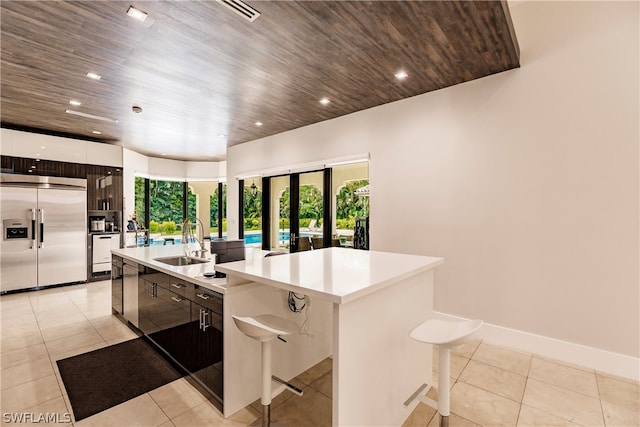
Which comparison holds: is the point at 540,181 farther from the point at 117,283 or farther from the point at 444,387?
the point at 117,283

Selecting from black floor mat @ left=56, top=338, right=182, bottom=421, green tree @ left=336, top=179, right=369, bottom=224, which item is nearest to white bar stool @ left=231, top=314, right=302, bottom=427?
black floor mat @ left=56, top=338, right=182, bottom=421

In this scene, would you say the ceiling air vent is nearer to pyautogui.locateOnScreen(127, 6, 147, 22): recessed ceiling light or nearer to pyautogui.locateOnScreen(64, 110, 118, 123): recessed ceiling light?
pyautogui.locateOnScreen(127, 6, 147, 22): recessed ceiling light

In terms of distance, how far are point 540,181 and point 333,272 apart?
2.41m

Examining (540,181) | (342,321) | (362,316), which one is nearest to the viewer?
(342,321)

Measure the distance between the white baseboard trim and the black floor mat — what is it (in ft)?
8.82

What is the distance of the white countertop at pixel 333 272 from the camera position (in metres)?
1.53

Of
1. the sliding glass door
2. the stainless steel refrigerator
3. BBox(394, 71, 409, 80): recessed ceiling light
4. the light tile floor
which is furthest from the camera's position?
the stainless steel refrigerator

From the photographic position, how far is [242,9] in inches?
84.0

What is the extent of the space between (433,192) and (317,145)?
7.05 feet

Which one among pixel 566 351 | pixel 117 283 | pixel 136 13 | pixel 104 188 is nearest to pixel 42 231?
pixel 104 188

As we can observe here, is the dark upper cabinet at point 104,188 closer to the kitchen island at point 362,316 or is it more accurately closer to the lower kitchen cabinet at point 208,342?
the lower kitchen cabinet at point 208,342

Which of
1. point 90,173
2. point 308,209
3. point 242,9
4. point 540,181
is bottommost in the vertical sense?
point 308,209

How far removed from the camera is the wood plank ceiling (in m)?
2.20

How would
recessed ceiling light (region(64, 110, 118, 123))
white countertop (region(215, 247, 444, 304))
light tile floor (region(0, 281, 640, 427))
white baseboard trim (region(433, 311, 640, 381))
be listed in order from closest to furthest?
white countertop (region(215, 247, 444, 304)), light tile floor (region(0, 281, 640, 427)), white baseboard trim (region(433, 311, 640, 381)), recessed ceiling light (region(64, 110, 118, 123))
